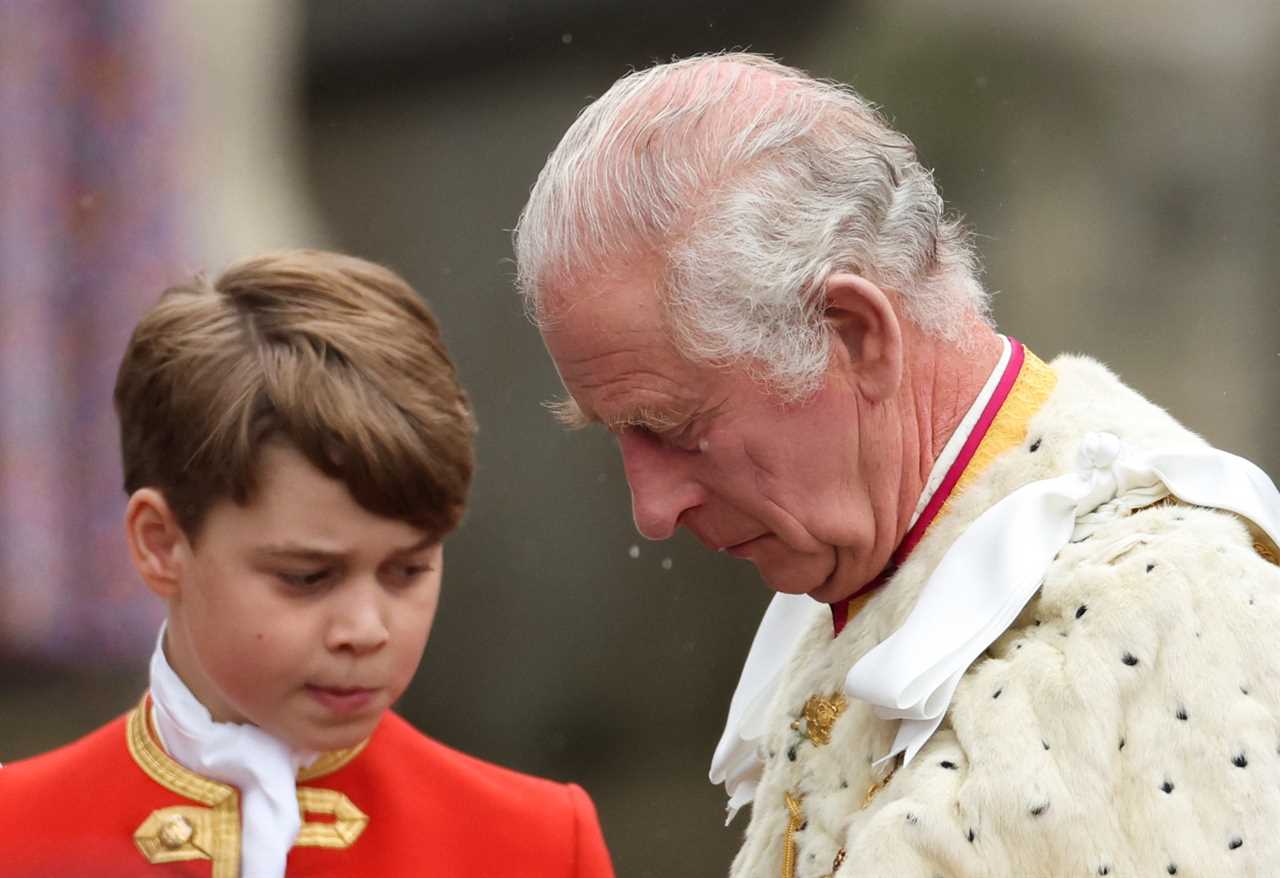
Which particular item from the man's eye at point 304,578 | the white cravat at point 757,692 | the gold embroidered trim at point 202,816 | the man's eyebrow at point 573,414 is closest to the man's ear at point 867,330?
the man's eyebrow at point 573,414

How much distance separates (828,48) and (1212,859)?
3397 millimetres

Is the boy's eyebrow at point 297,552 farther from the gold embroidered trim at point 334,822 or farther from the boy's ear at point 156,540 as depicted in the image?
the gold embroidered trim at point 334,822

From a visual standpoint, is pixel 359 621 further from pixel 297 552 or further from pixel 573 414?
pixel 573 414

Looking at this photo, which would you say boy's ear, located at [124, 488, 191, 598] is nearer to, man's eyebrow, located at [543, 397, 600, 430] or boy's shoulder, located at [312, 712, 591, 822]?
boy's shoulder, located at [312, 712, 591, 822]

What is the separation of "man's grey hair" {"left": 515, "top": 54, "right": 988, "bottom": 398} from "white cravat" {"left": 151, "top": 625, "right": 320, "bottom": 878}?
0.72 metres

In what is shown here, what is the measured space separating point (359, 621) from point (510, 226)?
2572 mm

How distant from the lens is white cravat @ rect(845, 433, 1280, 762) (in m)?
2.10

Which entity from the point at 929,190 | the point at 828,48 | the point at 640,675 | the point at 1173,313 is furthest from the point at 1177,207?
the point at 929,190

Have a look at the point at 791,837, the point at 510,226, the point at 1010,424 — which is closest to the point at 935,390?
the point at 1010,424

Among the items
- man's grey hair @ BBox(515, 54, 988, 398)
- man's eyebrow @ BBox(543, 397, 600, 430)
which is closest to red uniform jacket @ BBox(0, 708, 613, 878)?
man's eyebrow @ BBox(543, 397, 600, 430)

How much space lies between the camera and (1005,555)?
215cm

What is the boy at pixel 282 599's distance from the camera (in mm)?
2383

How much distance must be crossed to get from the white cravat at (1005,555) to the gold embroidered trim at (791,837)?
24 centimetres

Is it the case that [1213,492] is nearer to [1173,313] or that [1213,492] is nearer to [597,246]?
[597,246]
